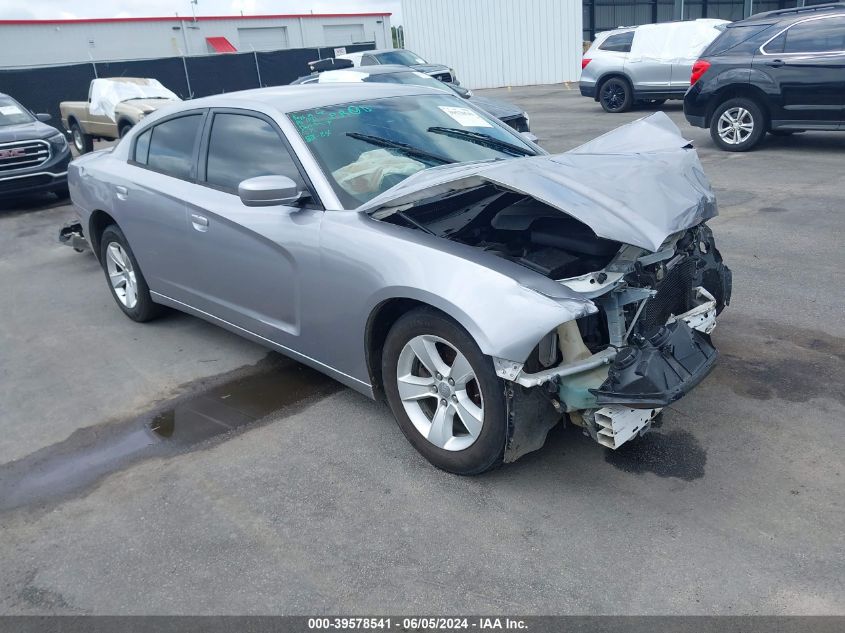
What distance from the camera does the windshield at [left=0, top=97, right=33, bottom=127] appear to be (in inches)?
471

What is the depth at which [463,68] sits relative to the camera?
29.9m

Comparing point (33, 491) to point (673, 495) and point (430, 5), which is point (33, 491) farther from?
point (430, 5)

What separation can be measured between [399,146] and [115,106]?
1286 cm

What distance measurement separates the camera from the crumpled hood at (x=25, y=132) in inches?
439

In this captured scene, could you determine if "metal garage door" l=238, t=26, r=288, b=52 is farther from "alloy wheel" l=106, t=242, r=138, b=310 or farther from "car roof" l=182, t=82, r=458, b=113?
"car roof" l=182, t=82, r=458, b=113

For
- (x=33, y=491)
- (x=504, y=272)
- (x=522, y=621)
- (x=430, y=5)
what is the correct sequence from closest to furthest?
(x=522, y=621)
(x=504, y=272)
(x=33, y=491)
(x=430, y=5)

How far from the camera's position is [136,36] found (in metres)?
38.2

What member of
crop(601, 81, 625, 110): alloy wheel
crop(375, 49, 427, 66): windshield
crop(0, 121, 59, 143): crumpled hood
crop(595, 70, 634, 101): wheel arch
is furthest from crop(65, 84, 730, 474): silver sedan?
crop(375, 49, 427, 66): windshield

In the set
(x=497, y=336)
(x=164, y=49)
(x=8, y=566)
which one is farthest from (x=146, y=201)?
(x=164, y=49)

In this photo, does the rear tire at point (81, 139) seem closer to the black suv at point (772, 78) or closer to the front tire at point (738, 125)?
the black suv at point (772, 78)

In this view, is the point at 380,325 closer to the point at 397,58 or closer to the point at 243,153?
the point at 243,153

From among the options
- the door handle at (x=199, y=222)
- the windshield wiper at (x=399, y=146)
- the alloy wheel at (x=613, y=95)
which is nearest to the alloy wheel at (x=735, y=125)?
the alloy wheel at (x=613, y=95)

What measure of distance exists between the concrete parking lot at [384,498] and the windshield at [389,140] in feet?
4.24

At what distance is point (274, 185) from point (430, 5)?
92.2 ft
